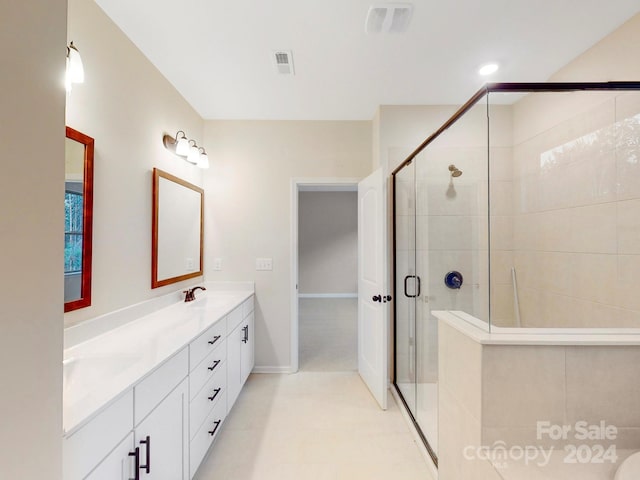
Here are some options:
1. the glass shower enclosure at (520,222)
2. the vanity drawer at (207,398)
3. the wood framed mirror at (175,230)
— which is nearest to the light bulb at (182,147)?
the wood framed mirror at (175,230)

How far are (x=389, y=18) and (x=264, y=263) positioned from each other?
228cm

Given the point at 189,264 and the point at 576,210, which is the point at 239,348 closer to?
the point at 189,264

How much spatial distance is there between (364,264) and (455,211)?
0.96m

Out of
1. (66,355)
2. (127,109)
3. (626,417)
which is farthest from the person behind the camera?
(127,109)

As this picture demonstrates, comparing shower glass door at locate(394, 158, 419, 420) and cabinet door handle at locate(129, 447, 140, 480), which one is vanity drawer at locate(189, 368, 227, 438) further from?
shower glass door at locate(394, 158, 419, 420)

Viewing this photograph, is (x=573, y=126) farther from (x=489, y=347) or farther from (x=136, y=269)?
(x=136, y=269)

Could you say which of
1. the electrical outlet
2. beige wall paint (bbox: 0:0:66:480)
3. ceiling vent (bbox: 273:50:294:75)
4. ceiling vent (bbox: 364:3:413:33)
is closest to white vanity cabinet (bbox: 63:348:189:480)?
beige wall paint (bbox: 0:0:66:480)

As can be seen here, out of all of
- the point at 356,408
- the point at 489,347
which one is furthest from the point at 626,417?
the point at 356,408

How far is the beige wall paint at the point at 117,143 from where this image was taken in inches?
59.6

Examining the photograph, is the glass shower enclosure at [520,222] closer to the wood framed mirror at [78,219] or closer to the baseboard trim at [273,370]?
the baseboard trim at [273,370]

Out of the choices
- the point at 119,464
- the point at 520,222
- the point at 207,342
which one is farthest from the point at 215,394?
the point at 520,222

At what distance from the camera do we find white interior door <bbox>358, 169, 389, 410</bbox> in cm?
238

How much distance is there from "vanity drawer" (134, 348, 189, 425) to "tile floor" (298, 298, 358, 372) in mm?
1873

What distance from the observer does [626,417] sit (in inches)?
42.3
